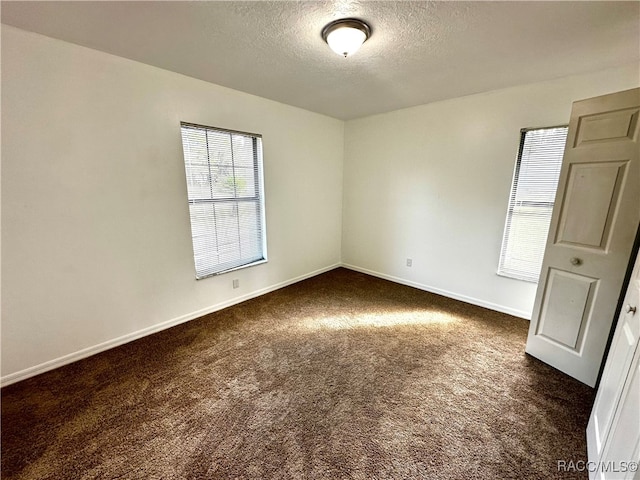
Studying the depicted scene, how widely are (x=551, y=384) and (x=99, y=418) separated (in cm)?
307

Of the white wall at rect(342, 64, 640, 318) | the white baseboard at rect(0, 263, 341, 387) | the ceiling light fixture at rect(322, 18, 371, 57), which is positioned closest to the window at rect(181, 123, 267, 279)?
the white baseboard at rect(0, 263, 341, 387)

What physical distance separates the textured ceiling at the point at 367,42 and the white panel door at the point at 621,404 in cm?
151

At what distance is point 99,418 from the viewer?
5.44 feet

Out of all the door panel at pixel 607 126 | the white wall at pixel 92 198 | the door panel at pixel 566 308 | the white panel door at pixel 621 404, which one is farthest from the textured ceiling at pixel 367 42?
the door panel at pixel 566 308

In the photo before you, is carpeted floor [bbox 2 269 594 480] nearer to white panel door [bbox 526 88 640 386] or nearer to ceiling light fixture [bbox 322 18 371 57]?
white panel door [bbox 526 88 640 386]

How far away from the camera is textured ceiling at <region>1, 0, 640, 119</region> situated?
4.89ft

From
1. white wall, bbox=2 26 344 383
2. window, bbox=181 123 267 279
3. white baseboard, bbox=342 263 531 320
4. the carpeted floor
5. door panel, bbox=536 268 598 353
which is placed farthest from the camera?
white baseboard, bbox=342 263 531 320

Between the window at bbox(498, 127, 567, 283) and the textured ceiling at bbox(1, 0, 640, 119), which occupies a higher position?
the textured ceiling at bbox(1, 0, 640, 119)

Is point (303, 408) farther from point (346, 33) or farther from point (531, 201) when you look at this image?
point (531, 201)

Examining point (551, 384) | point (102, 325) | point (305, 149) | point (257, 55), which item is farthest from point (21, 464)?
point (305, 149)

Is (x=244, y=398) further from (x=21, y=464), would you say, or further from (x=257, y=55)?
(x=257, y=55)

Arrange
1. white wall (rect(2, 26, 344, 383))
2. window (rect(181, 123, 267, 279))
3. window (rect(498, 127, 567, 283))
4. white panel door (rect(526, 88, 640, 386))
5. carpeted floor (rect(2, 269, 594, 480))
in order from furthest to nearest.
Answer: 1. window (rect(181, 123, 267, 279))
2. window (rect(498, 127, 567, 283))
3. white wall (rect(2, 26, 344, 383))
4. white panel door (rect(526, 88, 640, 386))
5. carpeted floor (rect(2, 269, 594, 480))

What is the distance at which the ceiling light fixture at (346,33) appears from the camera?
1611mm

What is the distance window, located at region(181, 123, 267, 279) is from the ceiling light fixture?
154 cm
